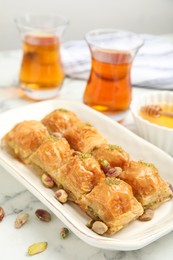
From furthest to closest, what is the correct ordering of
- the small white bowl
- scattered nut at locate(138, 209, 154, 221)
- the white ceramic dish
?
1. the small white bowl
2. scattered nut at locate(138, 209, 154, 221)
3. the white ceramic dish

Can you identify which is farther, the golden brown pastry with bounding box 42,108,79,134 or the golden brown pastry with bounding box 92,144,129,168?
the golden brown pastry with bounding box 42,108,79,134

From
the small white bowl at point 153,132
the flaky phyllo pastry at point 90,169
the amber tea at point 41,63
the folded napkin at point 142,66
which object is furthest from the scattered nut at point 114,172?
the folded napkin at point 142,66

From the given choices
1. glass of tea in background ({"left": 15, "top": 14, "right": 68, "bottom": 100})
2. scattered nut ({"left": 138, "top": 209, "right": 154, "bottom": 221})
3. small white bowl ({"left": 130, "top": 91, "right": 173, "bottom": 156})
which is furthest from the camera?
glass of tea in background ({"left": 15, "top": 14, "right": 68, "bottom": 100})

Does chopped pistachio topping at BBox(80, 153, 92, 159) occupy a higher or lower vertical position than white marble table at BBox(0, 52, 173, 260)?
higher

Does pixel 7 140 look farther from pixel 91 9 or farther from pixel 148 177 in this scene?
pixel 91 9

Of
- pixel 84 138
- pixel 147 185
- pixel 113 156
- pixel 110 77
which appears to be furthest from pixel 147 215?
pixel 110 77

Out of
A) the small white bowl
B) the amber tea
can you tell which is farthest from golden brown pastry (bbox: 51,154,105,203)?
the amber tea

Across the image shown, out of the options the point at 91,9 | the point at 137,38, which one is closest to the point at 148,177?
the point at 137,38

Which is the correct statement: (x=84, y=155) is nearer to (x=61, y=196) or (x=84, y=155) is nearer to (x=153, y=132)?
(x=61, y=196)

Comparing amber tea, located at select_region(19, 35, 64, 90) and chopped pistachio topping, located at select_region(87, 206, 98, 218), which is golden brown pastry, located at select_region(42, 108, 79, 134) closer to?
amber tea, located at select_region(19, 35, 64, 90)

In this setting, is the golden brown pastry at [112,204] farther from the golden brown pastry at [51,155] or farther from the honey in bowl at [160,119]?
the honey in bowl at [160,119]

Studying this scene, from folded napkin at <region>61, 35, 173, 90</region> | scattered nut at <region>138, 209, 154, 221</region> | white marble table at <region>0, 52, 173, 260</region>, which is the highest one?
scattered nut at <region>138, 209, 154, 221</region>
